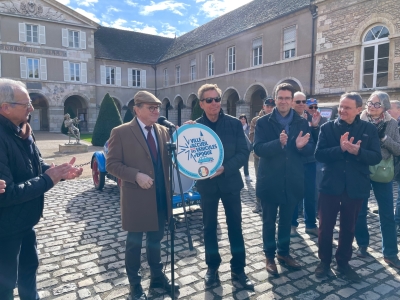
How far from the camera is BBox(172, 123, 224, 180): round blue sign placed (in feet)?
9.92

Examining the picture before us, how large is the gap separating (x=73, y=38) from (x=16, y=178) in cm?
3032

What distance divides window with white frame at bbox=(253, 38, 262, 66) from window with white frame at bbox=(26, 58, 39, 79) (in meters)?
19.4

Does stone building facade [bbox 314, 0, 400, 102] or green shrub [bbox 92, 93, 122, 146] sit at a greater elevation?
stone building facade [bbox 314, 0, 400, 102]

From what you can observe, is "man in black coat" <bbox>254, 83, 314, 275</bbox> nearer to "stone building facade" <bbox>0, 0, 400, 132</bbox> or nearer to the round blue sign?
the round blue sign

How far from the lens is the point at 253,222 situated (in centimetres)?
515

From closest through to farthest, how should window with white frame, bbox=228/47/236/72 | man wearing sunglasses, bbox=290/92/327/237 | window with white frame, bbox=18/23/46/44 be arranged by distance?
man wearing sunglasses, bbox=290/92/327/237 → window with white frame, bbox=228/47/236/72 → window with white frame, bbox=18/23/46/44

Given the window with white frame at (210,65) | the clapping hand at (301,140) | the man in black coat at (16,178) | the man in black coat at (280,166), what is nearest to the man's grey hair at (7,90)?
the man in black coat at (16,178)

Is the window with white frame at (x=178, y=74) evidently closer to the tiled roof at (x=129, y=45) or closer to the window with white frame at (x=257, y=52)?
the tiled roof at (x=129, y=45)

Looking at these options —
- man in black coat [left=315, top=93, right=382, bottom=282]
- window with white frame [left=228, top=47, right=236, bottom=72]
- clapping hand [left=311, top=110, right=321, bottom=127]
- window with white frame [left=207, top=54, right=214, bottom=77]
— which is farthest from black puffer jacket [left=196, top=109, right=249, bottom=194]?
window with white frame [left=207, top=54, right=214, bottom=77]

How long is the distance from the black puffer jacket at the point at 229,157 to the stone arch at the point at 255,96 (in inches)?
663

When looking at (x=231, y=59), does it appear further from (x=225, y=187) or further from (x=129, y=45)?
(x=225, y=187)

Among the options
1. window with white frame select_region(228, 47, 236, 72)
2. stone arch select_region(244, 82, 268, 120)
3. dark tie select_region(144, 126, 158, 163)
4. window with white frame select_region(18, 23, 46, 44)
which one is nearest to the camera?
dark tie select_region(144, 126, 158, 163)

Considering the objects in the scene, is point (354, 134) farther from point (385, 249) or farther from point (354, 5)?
point (354, 5)

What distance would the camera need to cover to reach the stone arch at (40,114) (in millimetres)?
29466
